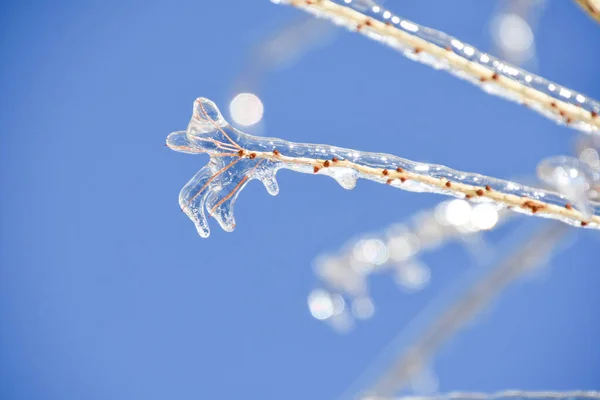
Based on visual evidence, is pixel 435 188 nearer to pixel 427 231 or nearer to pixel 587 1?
pixel 587 1

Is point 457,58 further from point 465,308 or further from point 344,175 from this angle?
point 465,308

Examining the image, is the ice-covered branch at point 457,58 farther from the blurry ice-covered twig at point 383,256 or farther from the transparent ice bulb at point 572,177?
the blurry ice-covered twig at point 383,256

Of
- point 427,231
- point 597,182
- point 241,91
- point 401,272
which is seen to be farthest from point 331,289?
point 597,182

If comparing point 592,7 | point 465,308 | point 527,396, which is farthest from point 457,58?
point 465,308

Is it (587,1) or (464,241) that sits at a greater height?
(464,241)

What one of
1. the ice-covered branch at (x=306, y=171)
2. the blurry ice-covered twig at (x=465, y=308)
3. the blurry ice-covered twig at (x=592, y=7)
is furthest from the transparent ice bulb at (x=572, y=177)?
the blurry ice-covered twig at (x=465, y=308)

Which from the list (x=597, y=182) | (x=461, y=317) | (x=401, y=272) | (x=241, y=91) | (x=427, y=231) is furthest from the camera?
(x=401, y=272)

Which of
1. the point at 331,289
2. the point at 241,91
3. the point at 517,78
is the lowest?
the point at 517,78
